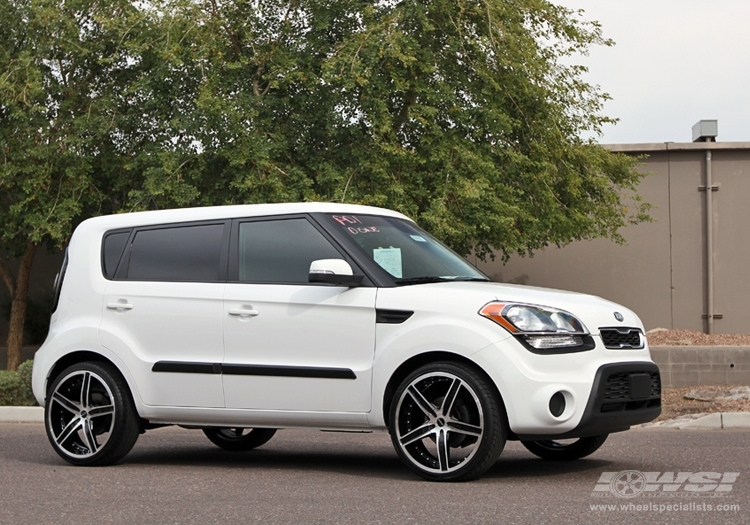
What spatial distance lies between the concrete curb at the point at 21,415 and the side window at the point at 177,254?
5638mm

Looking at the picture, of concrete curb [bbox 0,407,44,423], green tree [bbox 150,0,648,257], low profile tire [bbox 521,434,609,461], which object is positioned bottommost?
concrete curb [bbox 0,407,44,423]

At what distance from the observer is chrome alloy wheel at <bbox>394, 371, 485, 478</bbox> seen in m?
7.27

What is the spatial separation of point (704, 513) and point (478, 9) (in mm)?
13761

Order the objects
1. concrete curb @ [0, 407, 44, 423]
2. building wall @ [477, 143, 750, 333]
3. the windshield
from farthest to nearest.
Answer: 1. building wall @ [477, 143, 750, 333]
2. concrete curb @ [0, 407, 44, 423]
3. the windshield

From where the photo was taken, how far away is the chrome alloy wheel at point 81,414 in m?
8.66

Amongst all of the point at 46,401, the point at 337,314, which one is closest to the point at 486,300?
the point at 337,314

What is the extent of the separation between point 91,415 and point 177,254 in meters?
1.40

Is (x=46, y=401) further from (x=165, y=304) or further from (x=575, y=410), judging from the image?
(x=575, y=410)

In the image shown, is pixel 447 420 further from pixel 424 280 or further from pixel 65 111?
pixel 65 111

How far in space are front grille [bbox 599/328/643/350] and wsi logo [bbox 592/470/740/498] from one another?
876 mm

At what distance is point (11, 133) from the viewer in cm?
2092

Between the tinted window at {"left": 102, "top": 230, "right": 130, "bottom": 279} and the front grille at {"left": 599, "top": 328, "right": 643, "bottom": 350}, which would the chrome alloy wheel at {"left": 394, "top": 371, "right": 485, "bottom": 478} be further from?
the tinted window at {"left": 102, "top": 230, "right": 130, "bottom": 279}

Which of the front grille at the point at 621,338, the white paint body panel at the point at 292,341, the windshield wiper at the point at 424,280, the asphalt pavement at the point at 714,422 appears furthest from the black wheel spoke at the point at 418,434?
the asphalt pavement at the point at 714,422

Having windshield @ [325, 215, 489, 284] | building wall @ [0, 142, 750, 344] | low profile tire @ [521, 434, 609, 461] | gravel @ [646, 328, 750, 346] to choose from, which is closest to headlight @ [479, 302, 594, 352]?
windshield @ [325, 215, 489, 284]
